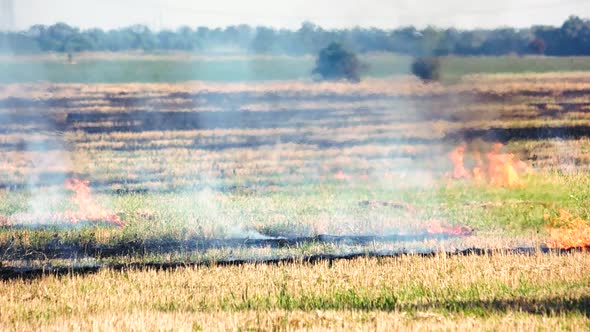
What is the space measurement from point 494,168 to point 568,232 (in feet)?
34.8

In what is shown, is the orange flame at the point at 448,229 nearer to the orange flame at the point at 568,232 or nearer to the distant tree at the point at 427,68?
the orange flame at the point at 568,232

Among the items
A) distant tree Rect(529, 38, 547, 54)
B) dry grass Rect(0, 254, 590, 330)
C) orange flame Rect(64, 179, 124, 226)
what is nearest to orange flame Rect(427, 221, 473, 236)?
dry grass Rect(0, 254, 590, 330)

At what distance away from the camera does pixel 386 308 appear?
13.2 meters

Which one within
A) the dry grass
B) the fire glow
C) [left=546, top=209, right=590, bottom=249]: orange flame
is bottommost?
the fire glow

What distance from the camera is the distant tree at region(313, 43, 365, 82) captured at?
3553cm

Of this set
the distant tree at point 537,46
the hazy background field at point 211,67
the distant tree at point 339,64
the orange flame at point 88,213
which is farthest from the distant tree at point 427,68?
the orange flame at point 88,213

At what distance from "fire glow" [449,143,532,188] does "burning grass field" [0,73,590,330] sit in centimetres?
11

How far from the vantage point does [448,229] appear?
2178 cm

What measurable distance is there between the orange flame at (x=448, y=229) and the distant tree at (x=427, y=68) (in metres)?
10.7

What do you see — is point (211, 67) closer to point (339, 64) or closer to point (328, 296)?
point (339, 64)

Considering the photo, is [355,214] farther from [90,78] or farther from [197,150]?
[90,78]

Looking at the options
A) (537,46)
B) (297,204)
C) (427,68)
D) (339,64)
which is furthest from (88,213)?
(537,46)

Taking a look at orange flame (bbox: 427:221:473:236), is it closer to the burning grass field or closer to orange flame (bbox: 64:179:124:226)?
the burning grass field

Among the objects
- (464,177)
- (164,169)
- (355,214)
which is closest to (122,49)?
(164,169)
